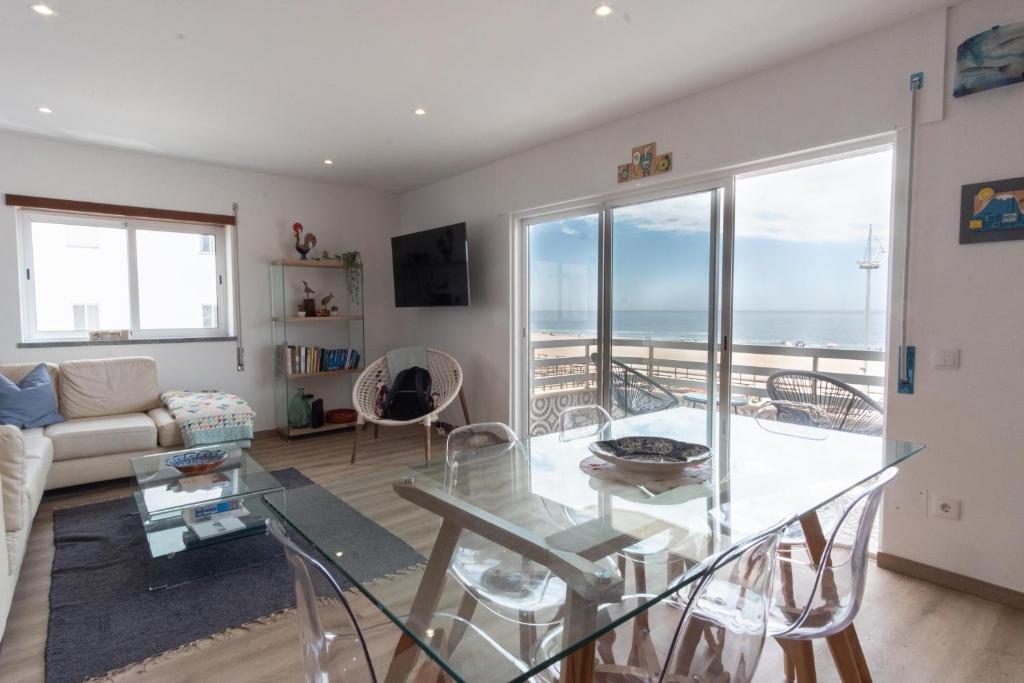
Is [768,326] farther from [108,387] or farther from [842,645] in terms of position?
[108,387]

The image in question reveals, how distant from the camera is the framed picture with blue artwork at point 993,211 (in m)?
2.10

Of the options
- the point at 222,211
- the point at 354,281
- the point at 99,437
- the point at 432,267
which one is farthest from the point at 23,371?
the point at 432,267

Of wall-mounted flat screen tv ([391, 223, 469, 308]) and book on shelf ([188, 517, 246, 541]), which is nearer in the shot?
book on shelf ([188, 517, 246, 541])

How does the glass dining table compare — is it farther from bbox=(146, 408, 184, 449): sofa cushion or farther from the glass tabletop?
bbox=(146, 408, 184, 449): sofa cushion

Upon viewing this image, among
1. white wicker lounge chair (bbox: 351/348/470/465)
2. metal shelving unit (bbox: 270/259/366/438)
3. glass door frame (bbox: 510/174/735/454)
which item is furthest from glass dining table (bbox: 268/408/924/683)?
metal shelving unit (bbox: 270/259/366/438)

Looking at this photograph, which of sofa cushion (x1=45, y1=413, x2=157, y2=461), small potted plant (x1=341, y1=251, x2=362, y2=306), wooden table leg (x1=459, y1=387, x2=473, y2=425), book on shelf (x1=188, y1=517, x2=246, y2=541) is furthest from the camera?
small potted plant (x1=341, y1=251, x2=362, y2=306)

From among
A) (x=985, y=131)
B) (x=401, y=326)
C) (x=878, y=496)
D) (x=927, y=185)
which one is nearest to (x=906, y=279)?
(x=927, y=185)

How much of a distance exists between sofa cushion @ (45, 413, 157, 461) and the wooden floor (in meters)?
1.12

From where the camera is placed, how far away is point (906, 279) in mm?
2387

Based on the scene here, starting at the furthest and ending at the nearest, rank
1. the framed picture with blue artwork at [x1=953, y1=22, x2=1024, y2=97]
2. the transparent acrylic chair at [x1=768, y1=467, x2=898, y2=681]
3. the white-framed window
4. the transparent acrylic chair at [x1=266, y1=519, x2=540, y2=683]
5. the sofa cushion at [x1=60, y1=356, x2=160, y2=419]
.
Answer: the white-framed window
the sofa cushion at [x1=60, y1=356, x2=160, y2=419]
the framed picture with blue artwork at [x1=953, y1=22, x2=1024, y2=97]
the transparent acrylic chair at [x1=768, y1=467, x2=898, y2=681]
the transparent acrylic chair at [x1=266, y1=519, x2=540, y2=683]

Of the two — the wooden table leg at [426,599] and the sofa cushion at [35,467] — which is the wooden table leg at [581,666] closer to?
the wooden table leg at [426,599]

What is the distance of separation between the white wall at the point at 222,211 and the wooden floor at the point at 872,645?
2377 mm

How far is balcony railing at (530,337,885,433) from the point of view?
2.80 meters

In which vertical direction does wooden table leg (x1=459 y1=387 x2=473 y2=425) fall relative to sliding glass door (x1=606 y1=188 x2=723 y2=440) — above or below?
below
